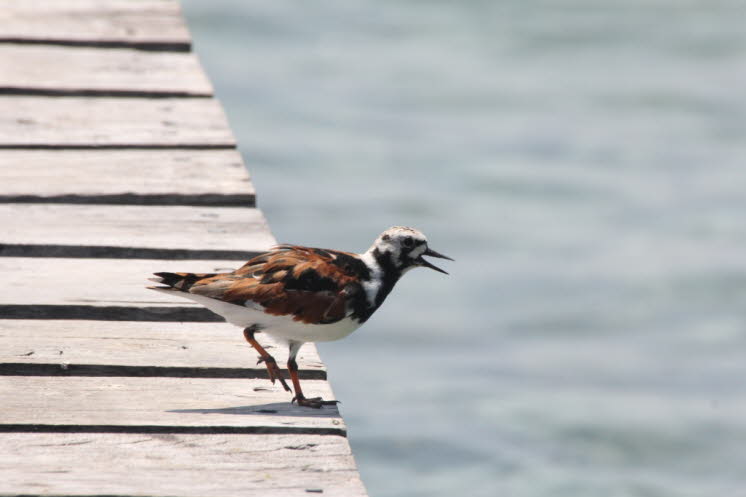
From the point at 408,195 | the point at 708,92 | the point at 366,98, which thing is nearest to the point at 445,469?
the point at 408,195

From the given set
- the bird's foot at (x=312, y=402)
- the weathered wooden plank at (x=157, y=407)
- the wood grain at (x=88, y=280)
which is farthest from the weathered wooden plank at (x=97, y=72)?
the bird's foot at (x=312, y=402)

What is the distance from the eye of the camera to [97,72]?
6918mm

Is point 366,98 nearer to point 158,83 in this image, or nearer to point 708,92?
point 708,92

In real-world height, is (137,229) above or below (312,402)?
above

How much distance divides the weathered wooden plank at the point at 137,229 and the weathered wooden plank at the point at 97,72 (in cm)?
150

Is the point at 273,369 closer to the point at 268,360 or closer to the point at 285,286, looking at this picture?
the point at 268,360

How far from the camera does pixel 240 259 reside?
4844 mm

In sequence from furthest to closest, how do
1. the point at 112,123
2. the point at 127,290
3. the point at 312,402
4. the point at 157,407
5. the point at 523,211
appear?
the point at 523,211
the point at 112,123
the point at 127,290
the point at 312,402
the point at 157,407

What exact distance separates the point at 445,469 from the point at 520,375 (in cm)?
140

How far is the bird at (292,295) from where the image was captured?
12.7 feet

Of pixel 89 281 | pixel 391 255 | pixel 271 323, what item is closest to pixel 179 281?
pixel 271 323

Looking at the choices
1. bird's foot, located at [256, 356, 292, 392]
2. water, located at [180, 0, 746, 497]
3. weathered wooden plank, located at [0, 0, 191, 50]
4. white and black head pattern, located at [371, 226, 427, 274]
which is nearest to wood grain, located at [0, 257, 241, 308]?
bird's foot, located at [256, 356, 292, 392]

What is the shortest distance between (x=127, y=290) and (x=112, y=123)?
1877 millimetres

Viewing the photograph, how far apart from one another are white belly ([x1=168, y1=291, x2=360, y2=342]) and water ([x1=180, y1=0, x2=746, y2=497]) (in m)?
2.84
